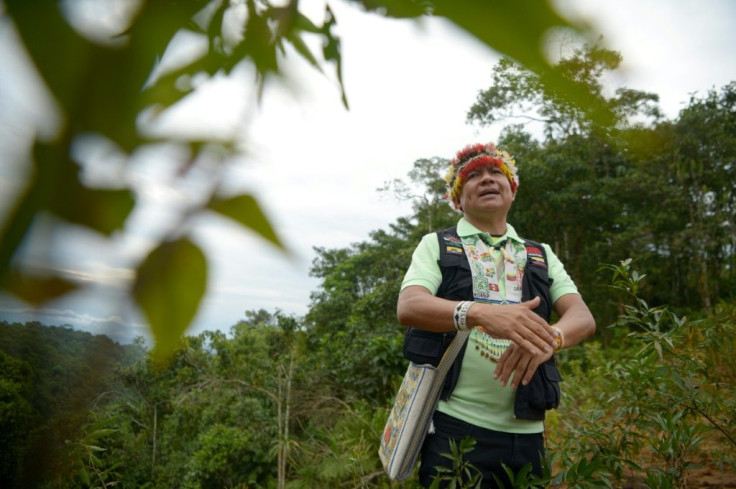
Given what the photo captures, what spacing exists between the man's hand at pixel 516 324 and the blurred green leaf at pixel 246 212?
98 centimetres

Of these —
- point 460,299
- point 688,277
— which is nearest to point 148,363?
point 460,299

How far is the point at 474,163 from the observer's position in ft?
5.24

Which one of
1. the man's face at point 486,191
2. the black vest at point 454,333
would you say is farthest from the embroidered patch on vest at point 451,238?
the man's face at point 486,191

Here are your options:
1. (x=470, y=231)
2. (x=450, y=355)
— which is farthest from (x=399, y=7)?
(x=470, y=231)

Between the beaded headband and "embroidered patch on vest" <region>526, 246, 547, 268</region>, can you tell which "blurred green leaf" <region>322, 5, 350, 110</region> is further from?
the beaded headband

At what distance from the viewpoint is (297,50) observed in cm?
25

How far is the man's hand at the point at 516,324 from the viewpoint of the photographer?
3.60 feet

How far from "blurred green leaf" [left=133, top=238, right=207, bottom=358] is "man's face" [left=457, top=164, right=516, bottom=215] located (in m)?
1.33

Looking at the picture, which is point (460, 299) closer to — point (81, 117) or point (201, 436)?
point (81, 117)

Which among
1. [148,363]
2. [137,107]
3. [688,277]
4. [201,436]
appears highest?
[688,277]

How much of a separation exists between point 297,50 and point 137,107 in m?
0.09

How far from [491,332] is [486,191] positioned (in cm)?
53

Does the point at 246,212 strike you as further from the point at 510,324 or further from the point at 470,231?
the point at 470,231

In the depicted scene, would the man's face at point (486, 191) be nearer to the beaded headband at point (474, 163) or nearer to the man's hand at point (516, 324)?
the beaded headband at point (474, 163)
